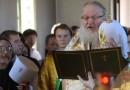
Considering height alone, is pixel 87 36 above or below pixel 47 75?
above

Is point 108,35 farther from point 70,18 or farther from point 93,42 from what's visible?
point 70,18

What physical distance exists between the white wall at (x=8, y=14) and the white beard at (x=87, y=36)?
2838 mm

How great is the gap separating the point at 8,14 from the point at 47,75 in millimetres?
2733

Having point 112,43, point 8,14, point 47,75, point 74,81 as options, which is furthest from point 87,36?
point 8,14

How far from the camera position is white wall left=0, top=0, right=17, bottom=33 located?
5.44 m

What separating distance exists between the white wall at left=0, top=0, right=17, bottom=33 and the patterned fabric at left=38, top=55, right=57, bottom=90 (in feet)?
7.95

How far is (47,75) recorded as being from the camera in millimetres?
3117

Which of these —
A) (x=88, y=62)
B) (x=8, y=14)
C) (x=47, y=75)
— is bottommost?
(x=47, y=75)

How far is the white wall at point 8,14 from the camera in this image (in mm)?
5441

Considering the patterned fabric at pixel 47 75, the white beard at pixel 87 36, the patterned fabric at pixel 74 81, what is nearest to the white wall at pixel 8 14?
the patterned fabric at pixel 47 75

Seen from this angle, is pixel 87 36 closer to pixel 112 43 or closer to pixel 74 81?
pixel 74 81

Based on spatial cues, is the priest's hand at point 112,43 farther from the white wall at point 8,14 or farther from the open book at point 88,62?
the white wall at point 8,14

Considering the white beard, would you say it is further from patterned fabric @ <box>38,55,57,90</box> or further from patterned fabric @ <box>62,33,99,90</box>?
patterned fabric @ <box>38,55,57,90</box>

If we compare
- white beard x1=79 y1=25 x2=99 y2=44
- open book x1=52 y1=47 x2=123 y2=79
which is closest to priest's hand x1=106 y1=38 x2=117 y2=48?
open book x1=52 y1=47 x2=123 y2=79
